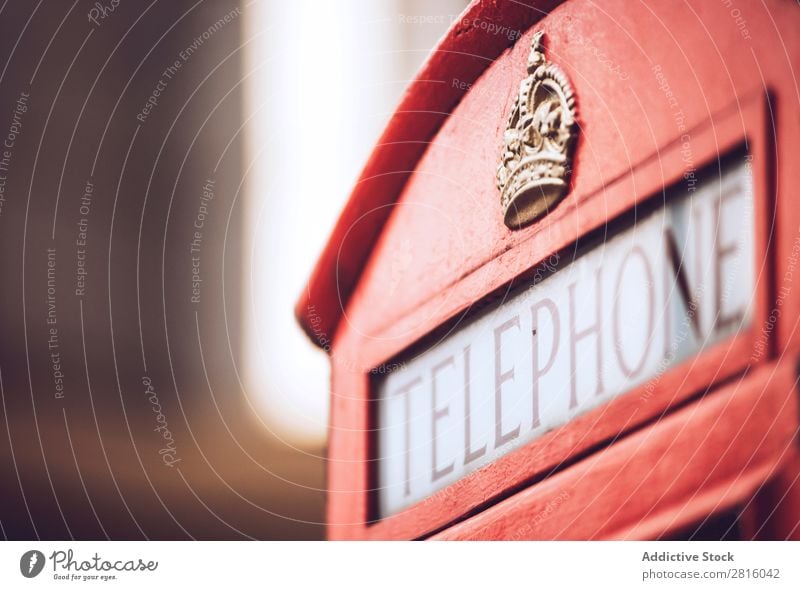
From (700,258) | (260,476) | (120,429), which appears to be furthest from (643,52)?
(120,429)

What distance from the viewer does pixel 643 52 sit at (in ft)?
3.23

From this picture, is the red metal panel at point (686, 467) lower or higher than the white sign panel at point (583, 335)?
lower

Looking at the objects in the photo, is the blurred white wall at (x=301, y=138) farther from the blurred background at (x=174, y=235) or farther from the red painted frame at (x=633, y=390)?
the red painted frame at (x=633, y=390)

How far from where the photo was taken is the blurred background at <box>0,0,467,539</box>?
1366 millimetres

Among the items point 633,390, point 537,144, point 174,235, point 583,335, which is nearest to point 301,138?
point 174,235

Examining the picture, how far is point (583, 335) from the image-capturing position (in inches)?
40.1

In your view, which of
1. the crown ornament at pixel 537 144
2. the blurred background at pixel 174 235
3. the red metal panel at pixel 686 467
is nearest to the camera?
the red metal panel at pixel 686 467

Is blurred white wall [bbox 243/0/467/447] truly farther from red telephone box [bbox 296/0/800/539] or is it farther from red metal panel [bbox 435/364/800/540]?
red metal panel [bbox 435/364/800/540]

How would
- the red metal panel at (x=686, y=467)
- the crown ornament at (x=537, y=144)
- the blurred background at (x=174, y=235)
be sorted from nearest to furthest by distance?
the red metal panel at (x=686, y=467) < the crown ornament at (x=537, y=144) < the blurred background at (x=174, y=235)

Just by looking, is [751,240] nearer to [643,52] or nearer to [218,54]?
[643,52]

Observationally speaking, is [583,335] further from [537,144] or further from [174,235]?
[174,235]

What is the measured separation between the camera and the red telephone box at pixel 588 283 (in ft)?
2.86

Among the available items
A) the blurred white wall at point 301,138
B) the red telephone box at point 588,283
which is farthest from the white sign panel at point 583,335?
the blurred white wall at point 301,138

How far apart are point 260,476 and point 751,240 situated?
2.58 ft
